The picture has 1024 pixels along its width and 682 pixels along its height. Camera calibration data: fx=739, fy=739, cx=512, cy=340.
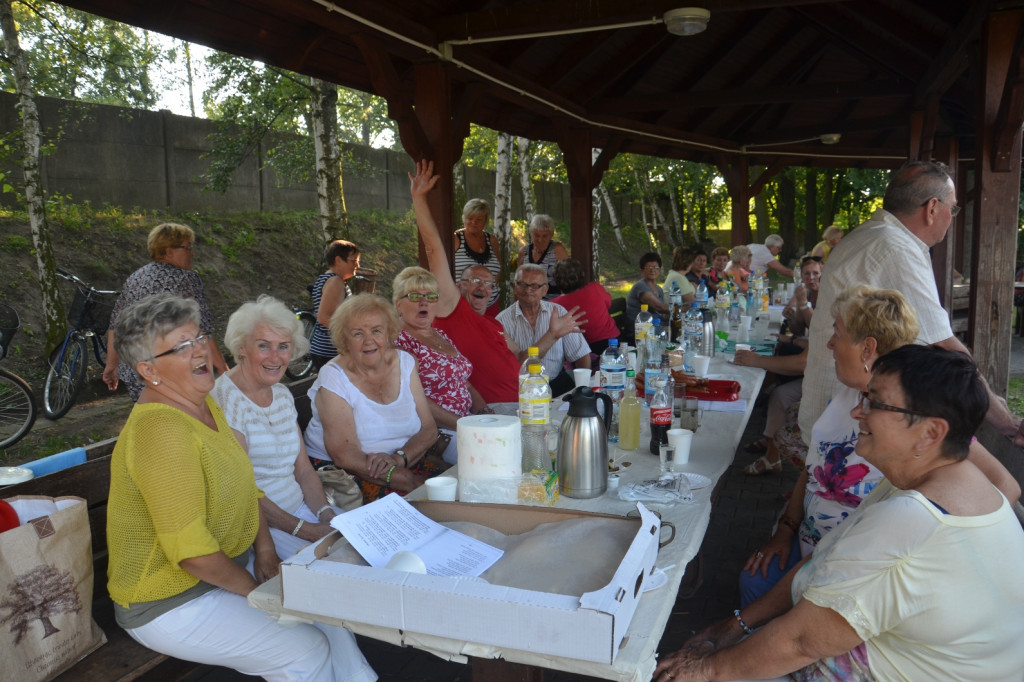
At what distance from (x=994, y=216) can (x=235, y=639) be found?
4.63 meters

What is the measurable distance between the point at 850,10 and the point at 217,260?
365 inches

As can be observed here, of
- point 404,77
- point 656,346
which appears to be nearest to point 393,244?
point 404,77

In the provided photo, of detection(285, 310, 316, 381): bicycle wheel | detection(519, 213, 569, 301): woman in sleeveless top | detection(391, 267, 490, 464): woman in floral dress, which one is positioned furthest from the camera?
detection(285, 310, 316, 381): bicycle wheel

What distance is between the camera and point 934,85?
710 cm

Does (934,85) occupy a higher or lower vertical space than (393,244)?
higher

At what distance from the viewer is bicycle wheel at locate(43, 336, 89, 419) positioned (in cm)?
657

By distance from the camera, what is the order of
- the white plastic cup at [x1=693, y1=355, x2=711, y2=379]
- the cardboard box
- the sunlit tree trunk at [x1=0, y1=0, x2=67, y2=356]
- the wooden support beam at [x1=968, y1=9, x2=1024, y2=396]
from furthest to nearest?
1. the sunlit tree trunk at [x1=0, y1=0, x2=67, y2=356]
2. the wooden support beam at [x1=968, y1=9, x2=1024, y2=396]
3. the white plastic cup at [x1=693, y1=355, x2=711, y2=379]
4. the cardboard box

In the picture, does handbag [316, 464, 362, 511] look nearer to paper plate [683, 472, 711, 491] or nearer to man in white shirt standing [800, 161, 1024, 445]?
paper plate [683, 472, 711, 491]

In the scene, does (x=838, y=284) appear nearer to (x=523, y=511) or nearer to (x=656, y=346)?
(x=656, y=346)

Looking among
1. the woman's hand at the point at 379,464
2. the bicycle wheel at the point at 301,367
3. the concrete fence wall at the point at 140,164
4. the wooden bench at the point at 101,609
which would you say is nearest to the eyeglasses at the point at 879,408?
the woman's hand at the point at 379,464

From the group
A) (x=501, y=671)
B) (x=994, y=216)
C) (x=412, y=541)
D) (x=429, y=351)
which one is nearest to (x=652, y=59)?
(x=994, y=216)

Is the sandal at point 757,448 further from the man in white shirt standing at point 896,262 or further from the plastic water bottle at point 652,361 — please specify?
the man in white shirt standing at point 896,262

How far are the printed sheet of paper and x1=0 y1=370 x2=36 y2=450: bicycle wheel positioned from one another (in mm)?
5069

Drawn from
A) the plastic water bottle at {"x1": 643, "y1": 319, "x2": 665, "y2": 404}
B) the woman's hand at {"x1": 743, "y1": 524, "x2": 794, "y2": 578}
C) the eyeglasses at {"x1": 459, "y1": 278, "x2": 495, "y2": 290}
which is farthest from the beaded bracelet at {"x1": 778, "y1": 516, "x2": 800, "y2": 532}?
the eyeglasses at {"x1": 459, "y1": 278, "x2": 495, "y2": 290}
